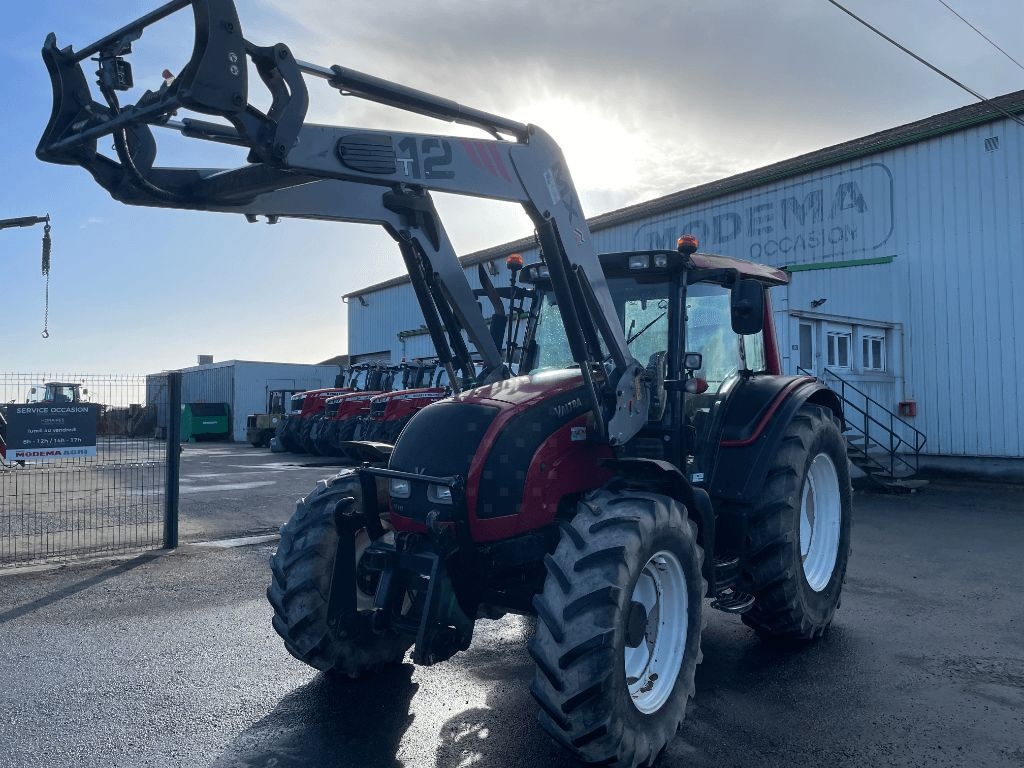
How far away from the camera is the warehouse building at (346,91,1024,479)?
579 inches

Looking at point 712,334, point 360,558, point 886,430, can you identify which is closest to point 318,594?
point 360,558

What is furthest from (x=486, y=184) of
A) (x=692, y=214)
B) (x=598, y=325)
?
(x=692, y=214)

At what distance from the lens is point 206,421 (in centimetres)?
3419

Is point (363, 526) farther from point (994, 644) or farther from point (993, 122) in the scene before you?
point (993, 122)

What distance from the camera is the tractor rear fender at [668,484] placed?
398cm

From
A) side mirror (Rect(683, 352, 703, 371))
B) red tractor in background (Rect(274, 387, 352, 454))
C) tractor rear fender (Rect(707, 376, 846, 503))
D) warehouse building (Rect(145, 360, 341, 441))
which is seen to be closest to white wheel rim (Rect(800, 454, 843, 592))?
tractor rear fender (Rect(707, 376, 846, 503))

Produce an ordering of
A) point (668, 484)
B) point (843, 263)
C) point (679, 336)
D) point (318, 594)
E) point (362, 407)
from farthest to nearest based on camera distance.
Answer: point (362, 407) < point (843, 263) < point (679, 336) < point (318, 594) < point (668, 484)

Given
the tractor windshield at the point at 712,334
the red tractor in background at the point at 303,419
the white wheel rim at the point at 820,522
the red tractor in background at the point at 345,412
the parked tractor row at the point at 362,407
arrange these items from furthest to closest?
the red tractor in background at the point at 303,419, the red tractor in background at the point at 345,412, the parked tractor row at the point at 362,407, the white wheel rim at the point at 820,522, the tractor windshield at the point at 712,334

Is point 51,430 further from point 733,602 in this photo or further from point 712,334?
point 733,602

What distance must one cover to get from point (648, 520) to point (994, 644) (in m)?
3.27

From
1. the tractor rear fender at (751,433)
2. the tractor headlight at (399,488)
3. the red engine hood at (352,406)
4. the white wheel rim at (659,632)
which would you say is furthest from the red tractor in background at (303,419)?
the white wheel rim at (659,632)

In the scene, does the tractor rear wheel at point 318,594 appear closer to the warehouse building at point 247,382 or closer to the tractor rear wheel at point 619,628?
the tractor rear wheel at point 619,628

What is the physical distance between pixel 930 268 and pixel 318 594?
1511 centimetres

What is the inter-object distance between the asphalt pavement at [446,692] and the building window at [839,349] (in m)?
8.49
